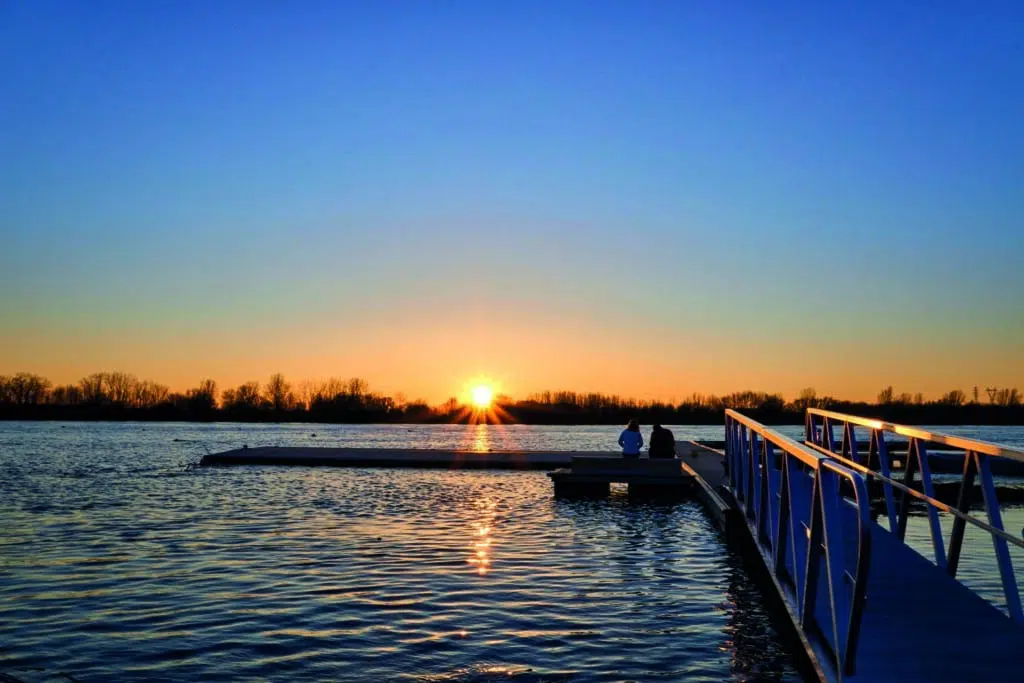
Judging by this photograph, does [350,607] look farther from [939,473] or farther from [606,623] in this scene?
[939,473]

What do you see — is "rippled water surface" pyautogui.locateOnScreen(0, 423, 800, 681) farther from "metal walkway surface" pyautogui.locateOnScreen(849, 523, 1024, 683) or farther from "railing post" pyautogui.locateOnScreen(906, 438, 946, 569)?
"railing post" pyautogui.locateOnScreen(906, 438, 946, 569)

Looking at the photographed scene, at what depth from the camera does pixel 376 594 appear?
11.9 m

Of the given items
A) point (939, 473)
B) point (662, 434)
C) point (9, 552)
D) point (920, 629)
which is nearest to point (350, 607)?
point (920, 629)

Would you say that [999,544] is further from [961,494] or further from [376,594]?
[376,594]

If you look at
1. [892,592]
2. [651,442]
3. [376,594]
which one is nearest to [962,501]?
[892,592]

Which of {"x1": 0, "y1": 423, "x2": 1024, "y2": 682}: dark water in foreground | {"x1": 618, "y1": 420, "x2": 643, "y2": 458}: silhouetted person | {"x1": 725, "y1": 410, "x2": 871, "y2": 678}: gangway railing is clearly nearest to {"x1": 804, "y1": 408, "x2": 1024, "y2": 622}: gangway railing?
{"x1": 725, "y1": 410, "x2": 871, "y2": 678}: gangway railing

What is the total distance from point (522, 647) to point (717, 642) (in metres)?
2.02

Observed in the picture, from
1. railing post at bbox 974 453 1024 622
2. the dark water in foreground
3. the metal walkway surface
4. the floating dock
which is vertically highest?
railing post at bbox 974 453 1024 622

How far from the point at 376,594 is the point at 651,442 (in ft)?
49.6

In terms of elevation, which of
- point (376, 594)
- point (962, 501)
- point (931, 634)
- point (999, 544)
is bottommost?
point (376, 594)

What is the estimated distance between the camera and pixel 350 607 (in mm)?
11156

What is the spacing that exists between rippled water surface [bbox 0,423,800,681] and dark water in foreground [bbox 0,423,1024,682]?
39mm

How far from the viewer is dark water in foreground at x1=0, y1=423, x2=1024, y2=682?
8.78 m

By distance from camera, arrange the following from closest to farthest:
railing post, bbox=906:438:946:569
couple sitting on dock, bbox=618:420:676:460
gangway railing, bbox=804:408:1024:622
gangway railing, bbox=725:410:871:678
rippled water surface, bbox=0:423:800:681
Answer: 1. gangway railing, bbox=725:410:871:678
2. gangway railing, bbox=804:408:1024:622
3. railing post, bbox=906:438:946:569
4. rippled water surface, bbox=0:423:800:681
5. couple sitting on dock, bbox=618:420:676:460
